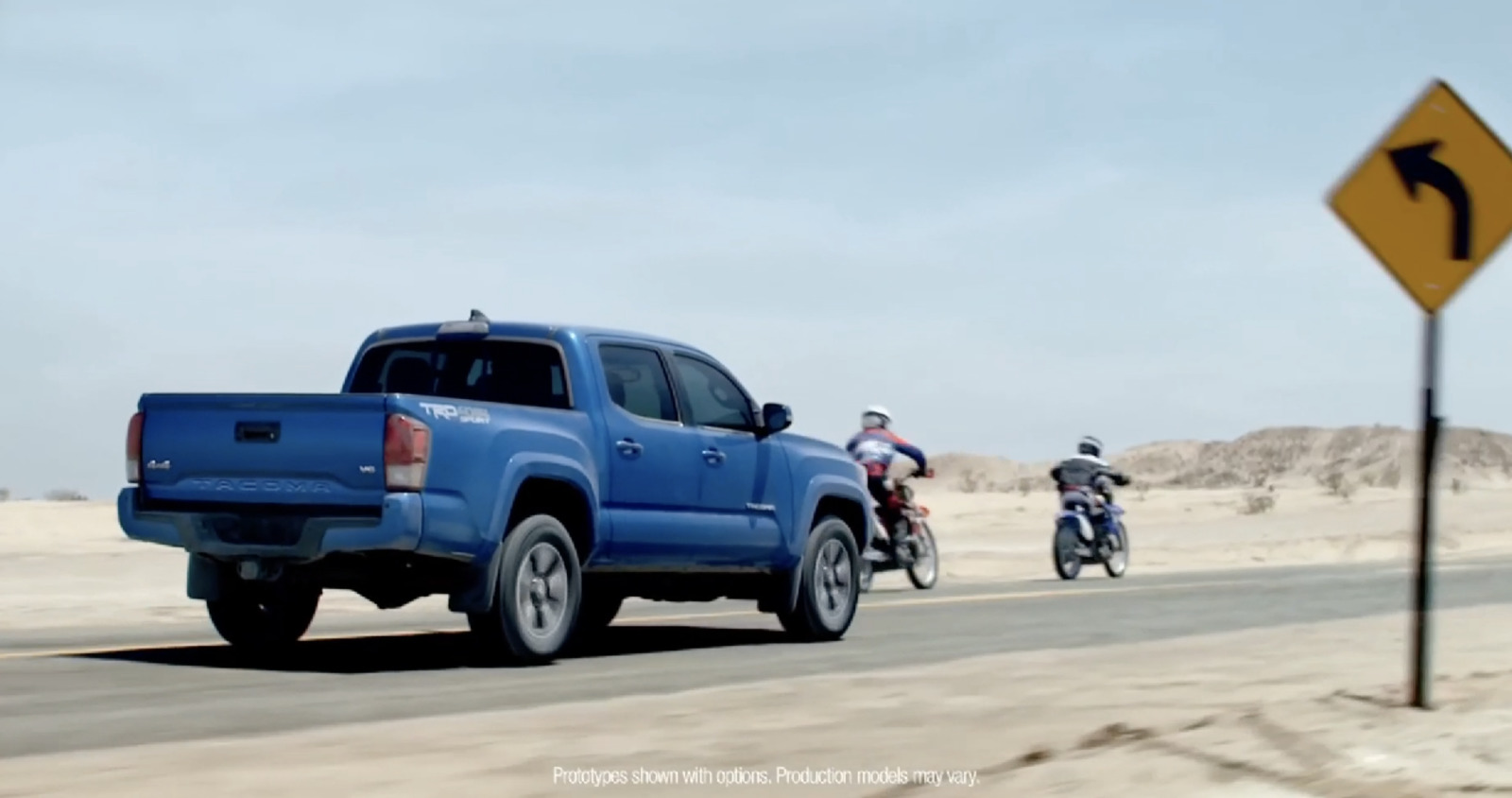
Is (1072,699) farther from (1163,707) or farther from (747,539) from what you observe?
(747,539)

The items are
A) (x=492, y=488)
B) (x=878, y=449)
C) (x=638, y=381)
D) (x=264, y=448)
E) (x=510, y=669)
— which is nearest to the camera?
(x=264, y=448)

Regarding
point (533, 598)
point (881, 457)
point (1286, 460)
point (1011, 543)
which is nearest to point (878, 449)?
point (881, 457)

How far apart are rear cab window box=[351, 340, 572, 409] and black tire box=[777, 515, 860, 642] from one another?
8.95 feet

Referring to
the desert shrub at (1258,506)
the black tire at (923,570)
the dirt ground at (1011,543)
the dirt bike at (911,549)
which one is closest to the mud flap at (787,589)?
the dirt ground at (1011,543)

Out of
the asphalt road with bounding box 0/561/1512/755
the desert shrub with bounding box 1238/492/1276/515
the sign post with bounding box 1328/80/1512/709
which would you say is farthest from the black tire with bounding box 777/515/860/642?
the desert shrub with bounding box 1238/492/1276/515

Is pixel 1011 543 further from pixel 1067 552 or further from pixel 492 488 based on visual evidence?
pixel 492 488

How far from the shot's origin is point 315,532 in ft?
41.9

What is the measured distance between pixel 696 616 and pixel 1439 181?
10237 millimetres

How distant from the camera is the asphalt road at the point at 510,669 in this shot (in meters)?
10.8

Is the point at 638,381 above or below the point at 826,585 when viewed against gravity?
above

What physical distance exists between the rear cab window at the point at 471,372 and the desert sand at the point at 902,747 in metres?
2.92

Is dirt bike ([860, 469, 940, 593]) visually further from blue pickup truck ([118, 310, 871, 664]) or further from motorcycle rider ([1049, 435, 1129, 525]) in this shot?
blue pickup truck ([118, 310, 871, 664])

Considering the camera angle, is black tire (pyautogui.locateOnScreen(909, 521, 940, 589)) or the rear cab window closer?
the rear cab window

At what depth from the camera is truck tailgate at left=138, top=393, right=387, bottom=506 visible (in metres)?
12.7
